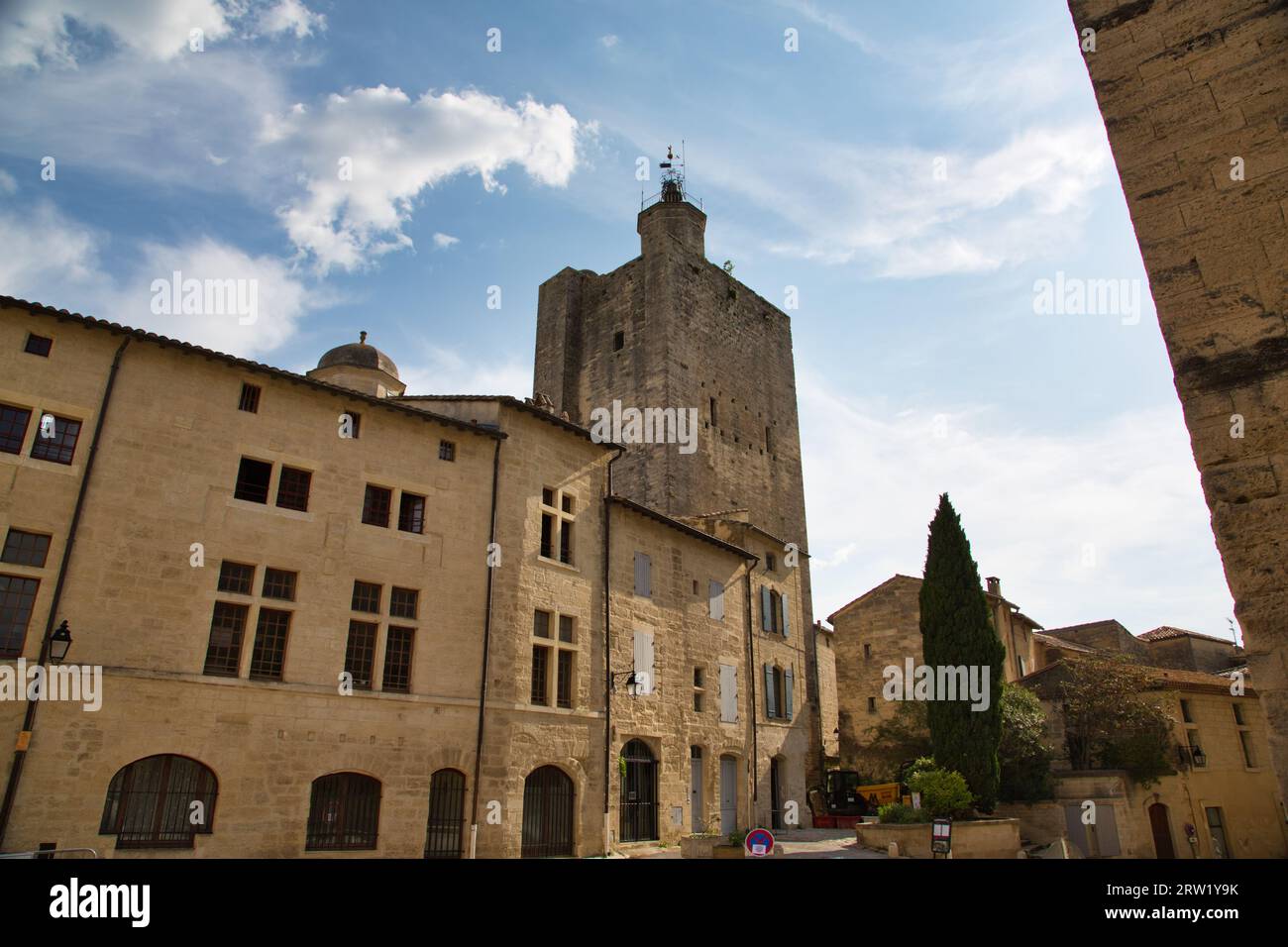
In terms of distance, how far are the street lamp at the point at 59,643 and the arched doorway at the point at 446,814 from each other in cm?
675

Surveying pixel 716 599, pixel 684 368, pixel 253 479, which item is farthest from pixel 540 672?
pixel 684 368

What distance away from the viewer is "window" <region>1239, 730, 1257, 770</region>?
28.8m

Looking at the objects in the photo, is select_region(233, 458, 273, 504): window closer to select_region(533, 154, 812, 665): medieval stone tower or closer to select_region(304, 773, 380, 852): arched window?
select_region(304, 773, 380, 852): arched window

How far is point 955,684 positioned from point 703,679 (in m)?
7.42

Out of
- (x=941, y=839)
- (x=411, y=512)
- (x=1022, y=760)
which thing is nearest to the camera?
(x=941, y=839)

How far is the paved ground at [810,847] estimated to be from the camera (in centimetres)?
1865

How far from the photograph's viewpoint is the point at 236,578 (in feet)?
48.7

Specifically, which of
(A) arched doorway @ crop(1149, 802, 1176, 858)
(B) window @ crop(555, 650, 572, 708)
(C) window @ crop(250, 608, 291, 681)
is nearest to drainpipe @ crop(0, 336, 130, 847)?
(C) window @ crop(250, 608, 291, 681)

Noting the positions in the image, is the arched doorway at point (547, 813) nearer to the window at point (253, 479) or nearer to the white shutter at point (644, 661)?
the white shutter at point (644, 661)

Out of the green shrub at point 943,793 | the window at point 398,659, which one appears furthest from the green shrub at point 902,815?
the window at point 398,659

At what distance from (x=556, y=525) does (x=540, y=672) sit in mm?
3596

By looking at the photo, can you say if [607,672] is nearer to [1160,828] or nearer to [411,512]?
[411,512]

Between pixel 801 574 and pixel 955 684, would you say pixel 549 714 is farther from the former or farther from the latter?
pixel 801 574

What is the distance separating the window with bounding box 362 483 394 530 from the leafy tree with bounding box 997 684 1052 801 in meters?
18.8
